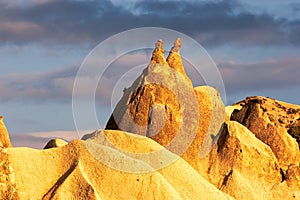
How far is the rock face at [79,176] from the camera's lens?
60062 mm

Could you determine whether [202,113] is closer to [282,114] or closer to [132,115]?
[132,115]

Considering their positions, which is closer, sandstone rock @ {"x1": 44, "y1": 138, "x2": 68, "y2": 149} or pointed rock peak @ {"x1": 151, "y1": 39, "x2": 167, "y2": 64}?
sandstone rock @ {"x1": 44, "y1": 138, "x2": 68, "y2": 149}

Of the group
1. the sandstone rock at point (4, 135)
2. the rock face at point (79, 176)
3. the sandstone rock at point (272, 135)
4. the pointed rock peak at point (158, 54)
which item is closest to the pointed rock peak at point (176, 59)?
the pointed rock peak at point (158, 54)

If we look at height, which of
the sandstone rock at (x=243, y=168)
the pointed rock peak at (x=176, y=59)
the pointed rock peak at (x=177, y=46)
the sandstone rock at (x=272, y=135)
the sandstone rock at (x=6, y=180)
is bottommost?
the sandstone rock at (x=6, y=180)

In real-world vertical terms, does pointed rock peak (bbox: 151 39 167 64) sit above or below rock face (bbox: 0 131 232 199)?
above

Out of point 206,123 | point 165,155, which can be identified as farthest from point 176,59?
point 165,155

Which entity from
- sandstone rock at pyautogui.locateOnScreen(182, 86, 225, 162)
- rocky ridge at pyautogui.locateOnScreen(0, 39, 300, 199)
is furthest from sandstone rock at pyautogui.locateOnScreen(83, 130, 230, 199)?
sandstone rock at pyautogui.locateOnScreen(182, 86, 225, 162)

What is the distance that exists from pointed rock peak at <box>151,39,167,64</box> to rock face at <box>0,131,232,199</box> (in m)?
13.3

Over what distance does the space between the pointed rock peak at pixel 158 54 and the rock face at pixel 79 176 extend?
43.6ft

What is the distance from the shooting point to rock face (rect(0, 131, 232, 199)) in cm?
6006

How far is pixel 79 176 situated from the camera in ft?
200

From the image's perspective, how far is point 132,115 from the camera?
74.9m

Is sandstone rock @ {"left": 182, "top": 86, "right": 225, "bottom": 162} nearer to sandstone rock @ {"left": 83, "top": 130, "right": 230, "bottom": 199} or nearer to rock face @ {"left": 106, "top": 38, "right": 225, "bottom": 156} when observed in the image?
rock face @ {"left": 106, "top": 38, "right": 225, "bottom": 156}

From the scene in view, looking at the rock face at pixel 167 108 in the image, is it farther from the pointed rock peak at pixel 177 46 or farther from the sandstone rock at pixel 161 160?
the sandstone rock at pixel 161 160
